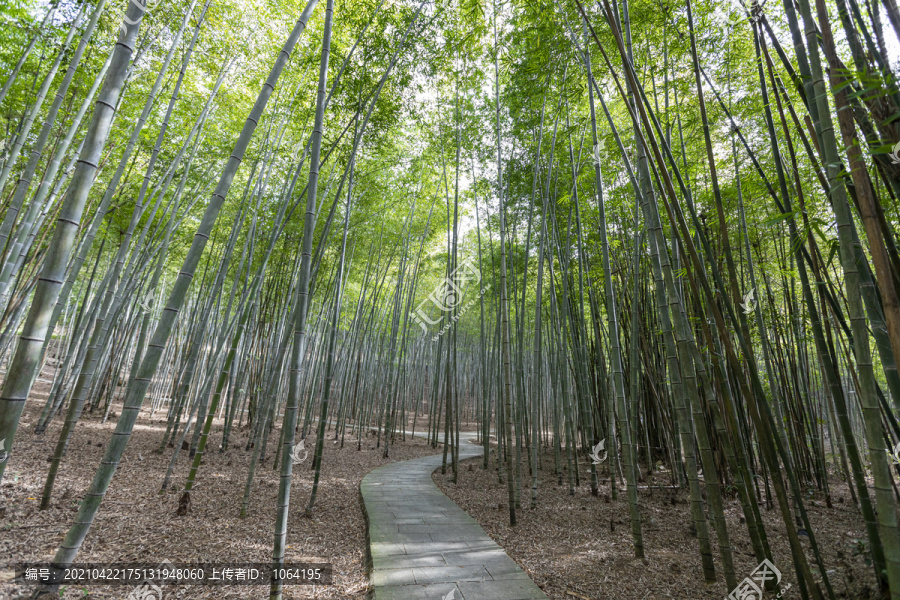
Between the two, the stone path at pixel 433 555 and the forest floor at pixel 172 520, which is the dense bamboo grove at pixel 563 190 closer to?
the forest floor at pixel 172 520

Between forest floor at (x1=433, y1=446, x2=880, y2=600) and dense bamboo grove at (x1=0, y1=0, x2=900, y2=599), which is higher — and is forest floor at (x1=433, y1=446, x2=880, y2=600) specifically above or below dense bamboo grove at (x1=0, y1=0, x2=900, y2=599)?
below

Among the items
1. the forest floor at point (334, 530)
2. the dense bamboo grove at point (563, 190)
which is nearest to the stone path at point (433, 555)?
the forest floor at point (334, 530)

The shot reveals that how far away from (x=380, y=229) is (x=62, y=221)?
564 centimetres

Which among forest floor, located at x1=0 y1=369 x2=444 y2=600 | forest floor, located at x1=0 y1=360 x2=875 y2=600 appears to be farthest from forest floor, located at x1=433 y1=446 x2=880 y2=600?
forest floor, located at x1=0 y1=369 x2=444 y2=600

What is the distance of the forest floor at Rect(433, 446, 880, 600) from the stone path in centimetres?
18

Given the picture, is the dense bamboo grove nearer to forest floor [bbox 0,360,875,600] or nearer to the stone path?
forest floor [bbox 0,360,875,600]

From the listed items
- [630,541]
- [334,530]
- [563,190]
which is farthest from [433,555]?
[563,190]

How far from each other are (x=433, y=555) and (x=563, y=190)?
4.21m

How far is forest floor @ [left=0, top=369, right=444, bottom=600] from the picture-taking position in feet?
6.72

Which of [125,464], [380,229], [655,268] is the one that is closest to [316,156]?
[655,268]

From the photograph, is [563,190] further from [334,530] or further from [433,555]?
[334,530]

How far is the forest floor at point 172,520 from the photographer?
205cm

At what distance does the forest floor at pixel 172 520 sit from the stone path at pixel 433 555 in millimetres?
153

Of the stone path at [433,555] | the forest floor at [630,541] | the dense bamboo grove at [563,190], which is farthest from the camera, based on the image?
the forest floor at [630,541]
